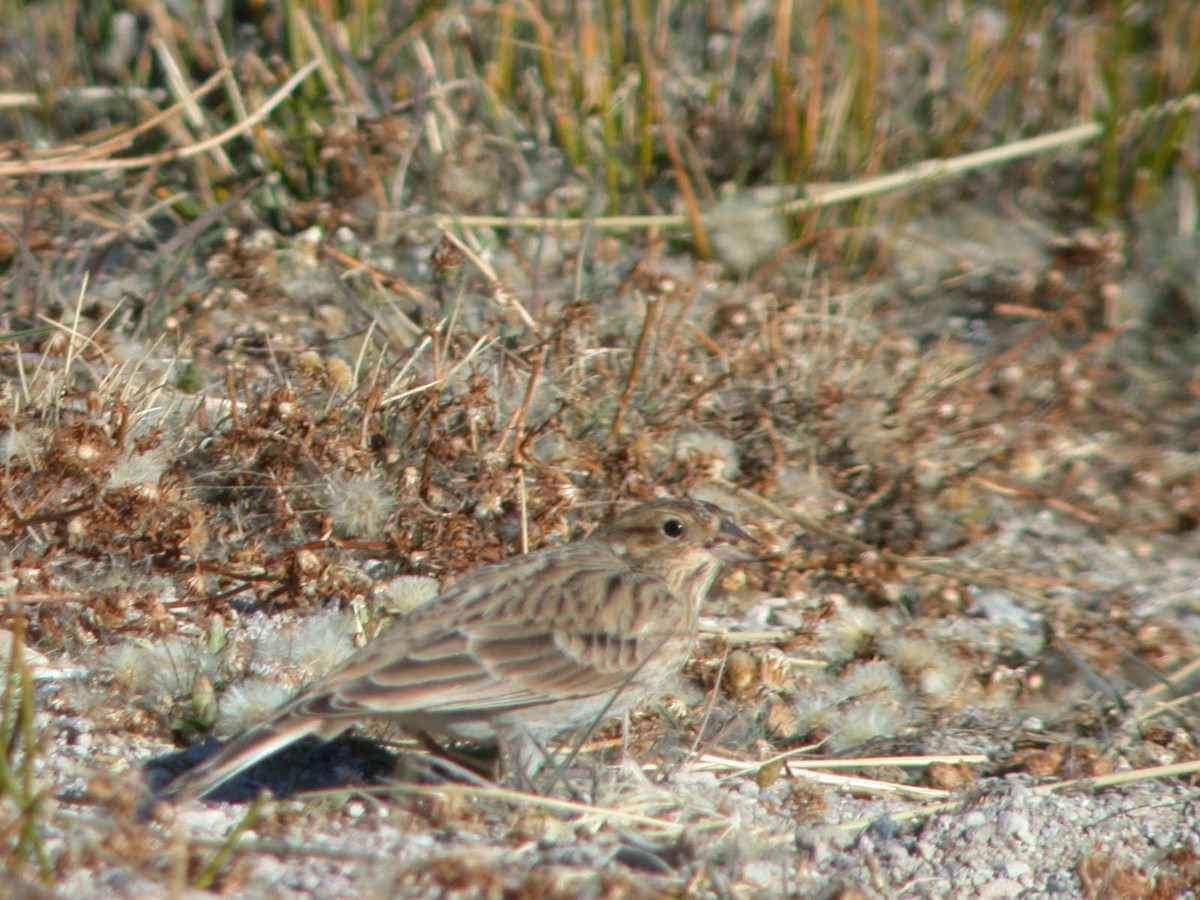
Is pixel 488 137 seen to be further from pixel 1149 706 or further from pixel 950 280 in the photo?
pixel 1149 706

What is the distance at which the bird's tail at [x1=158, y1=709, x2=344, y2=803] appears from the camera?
132 inches

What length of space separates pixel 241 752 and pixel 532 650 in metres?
0.85

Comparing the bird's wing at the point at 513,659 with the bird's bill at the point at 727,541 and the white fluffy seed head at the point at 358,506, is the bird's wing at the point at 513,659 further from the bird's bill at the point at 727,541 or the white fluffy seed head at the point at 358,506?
the white fluffy seed head at the point at 358,506

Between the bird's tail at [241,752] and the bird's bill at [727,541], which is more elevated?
the bird's tail at [241,752]

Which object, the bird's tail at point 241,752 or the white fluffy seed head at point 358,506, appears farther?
the white fluffy seed head at point 358,506

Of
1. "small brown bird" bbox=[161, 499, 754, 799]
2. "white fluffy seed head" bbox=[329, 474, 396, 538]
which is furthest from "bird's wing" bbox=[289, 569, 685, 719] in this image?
"white fluffy seed head" bbox=[329, 474, 396, 538]

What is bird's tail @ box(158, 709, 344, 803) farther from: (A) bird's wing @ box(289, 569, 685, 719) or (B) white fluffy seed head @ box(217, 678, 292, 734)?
(B) white fluffy seed head @ box(217, 678, 292, 734)

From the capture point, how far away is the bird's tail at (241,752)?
3.35 meters

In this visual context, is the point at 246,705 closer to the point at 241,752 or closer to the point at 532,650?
the point at 241,752

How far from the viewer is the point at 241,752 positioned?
11.2 feet

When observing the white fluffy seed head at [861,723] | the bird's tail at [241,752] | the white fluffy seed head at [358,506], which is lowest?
the white fluffy seed head at [861,723]

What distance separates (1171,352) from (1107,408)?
66cm

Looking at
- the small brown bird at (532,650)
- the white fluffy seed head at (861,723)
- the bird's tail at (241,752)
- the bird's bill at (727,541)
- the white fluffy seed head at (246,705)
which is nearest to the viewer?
the bird's tail at (241,752)

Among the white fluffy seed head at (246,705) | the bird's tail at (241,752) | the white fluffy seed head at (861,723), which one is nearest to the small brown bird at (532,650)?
the bird's tail at (241,752)
